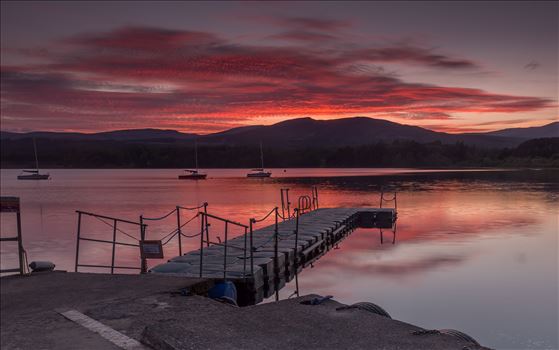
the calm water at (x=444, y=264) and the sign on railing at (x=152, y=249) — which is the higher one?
the sign on railing at (x=152, y=249)

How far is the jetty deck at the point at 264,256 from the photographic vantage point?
15399mm

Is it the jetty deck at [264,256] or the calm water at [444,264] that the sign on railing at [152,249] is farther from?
the calm water at [444,264]

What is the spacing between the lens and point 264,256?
1941cm

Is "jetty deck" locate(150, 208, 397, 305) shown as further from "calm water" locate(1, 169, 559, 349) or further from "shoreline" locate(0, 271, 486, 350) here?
"shoreline" locate(0, 271, 486, 350)

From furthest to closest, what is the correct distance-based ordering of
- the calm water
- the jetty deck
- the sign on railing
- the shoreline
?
the calm water
the jetty deck
the sign on railing
the shoreline

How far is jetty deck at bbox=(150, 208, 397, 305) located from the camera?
1540 centimetres

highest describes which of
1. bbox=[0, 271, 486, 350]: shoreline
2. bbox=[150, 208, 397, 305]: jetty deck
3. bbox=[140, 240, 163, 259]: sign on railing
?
bbox=[140, 240, 163, 259]: sign on railing

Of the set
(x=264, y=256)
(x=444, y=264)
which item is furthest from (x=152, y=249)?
(x=444, y=264)

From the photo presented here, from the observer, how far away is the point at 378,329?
356 inches

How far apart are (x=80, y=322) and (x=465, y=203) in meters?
59.8

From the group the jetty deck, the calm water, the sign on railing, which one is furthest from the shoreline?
the calm water

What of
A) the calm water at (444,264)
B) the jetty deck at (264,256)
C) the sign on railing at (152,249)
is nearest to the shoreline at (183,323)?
the sign on railing at (152,249)

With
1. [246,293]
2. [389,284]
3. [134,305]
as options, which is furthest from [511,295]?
[134,305]

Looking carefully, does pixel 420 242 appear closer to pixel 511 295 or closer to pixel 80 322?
pixel 511 295
